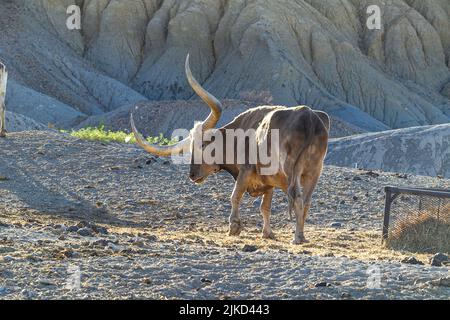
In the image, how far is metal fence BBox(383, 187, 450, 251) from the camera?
41.4 ft

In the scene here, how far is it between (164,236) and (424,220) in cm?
354

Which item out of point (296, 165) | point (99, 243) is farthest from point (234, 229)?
point (99, 243)

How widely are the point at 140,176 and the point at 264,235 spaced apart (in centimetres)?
602

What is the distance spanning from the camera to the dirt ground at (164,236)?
805cm

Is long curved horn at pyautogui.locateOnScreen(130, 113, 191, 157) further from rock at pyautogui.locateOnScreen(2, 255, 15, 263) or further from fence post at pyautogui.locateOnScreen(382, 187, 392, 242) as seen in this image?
rock at pyautogui.locateOnScreen(2, 255, 15, 263)

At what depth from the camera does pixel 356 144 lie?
30.3 meters

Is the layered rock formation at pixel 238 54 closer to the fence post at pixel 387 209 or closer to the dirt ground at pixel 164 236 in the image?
the dirt ground at pixel 164 236

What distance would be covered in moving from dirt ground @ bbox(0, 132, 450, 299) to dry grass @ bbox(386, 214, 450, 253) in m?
0.31

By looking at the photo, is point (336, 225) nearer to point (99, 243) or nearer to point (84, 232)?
point (84, 232)

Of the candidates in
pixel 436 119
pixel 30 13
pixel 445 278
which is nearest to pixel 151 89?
pixel 30 13

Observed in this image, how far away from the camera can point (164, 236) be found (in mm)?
12844

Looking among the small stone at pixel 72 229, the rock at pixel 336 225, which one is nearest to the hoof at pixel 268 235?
the rock at pixel 336 225

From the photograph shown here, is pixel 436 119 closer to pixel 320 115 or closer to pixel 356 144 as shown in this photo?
pixel 356 144

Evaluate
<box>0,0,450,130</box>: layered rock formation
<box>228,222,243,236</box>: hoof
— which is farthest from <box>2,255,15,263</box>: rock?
<box>0,0,450,130</box>: layered rock formation
